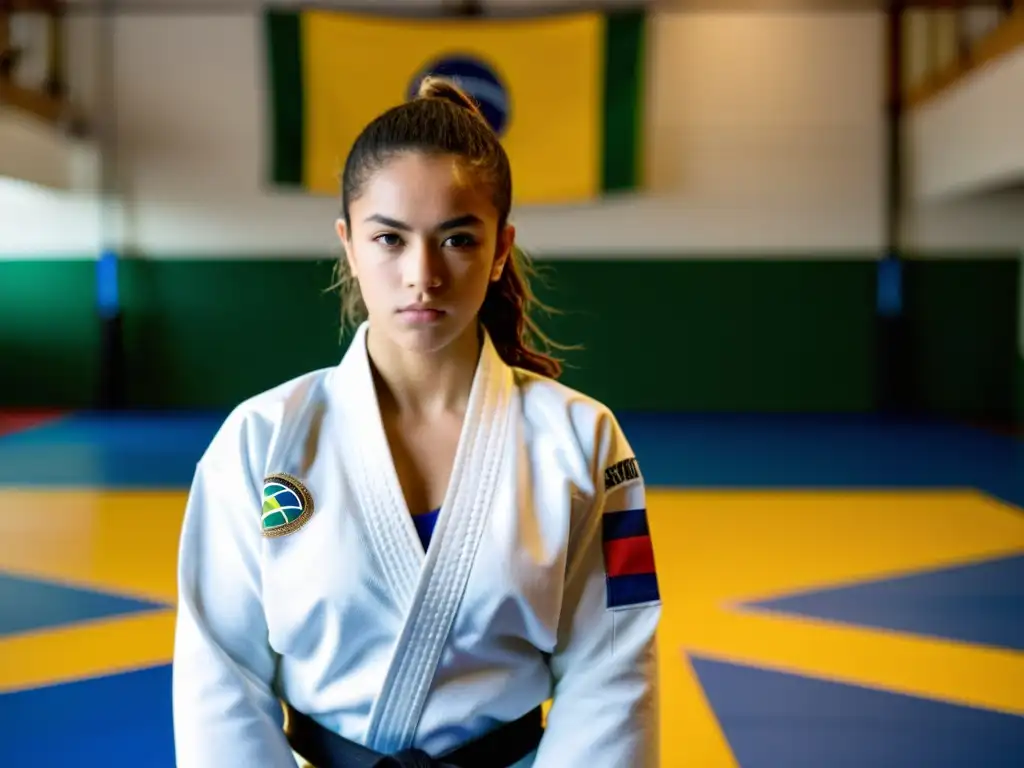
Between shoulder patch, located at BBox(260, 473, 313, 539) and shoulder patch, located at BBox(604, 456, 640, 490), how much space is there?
1.25 ft

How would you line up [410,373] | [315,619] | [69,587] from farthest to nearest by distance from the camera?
1. [69,587]
2. [410,373]
3. [315,619]

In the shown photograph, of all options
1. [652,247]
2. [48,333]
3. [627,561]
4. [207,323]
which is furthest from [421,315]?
[48,333]

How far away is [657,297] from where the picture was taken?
372 inches

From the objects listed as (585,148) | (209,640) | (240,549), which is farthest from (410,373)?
(585,148)

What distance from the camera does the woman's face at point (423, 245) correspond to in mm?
1237

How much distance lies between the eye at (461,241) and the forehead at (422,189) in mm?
27

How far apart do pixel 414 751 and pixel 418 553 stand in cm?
24

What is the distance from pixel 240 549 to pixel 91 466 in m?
5.36

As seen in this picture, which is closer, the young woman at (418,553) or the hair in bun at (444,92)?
the young woman at (418,553)

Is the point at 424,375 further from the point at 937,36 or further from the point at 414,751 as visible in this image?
the point at 937,36

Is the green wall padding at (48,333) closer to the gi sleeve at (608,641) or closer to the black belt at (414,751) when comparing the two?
the black belt at (414,751)

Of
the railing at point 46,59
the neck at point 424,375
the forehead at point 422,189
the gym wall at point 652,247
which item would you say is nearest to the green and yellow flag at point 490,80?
the gym wall at point 652,247

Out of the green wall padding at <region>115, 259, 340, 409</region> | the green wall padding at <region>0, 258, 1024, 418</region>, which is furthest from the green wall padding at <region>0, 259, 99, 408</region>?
the green wall padding at <region>115, 259, 340, 409</region>

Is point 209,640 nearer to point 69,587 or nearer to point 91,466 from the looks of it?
point 69,587
